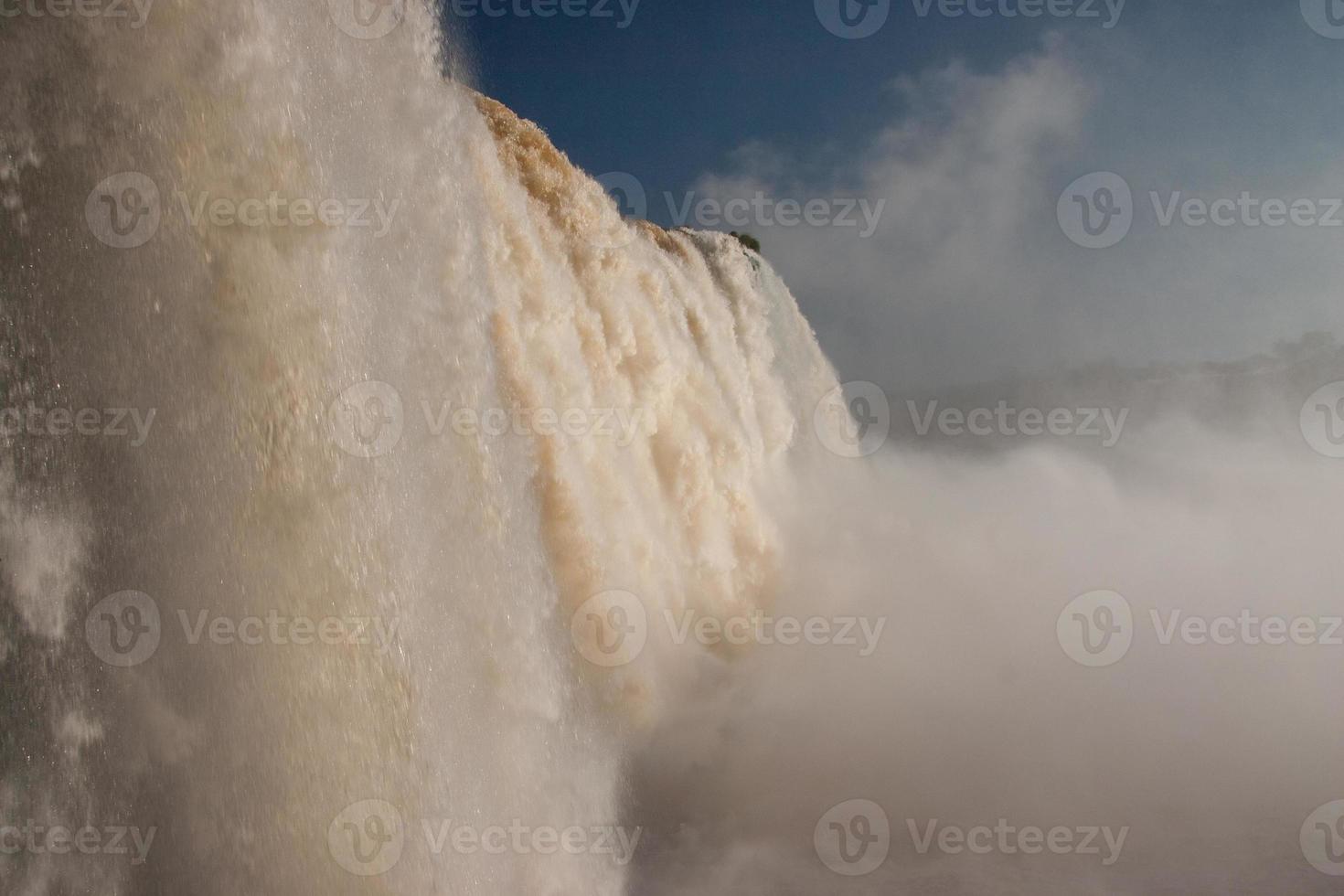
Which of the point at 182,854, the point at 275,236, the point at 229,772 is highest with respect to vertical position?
the point at 275,236

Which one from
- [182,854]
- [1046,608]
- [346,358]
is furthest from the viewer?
[1046,608]

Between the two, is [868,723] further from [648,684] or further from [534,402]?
[534,402]

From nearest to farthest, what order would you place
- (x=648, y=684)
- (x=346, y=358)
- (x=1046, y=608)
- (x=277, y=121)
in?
(x=277, y=121)
(x=346, y=358)
(x=648, y=684)
(x=1046, y=608)

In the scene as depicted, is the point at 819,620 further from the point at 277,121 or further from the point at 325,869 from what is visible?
the point at 277,121

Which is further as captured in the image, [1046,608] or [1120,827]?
[1046,608]

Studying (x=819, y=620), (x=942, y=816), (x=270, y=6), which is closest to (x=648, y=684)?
(x=942, y=816)

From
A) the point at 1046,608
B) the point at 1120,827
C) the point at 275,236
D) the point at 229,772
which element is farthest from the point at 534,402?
the point at 1046,608

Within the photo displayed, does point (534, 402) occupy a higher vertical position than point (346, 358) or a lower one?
higher
